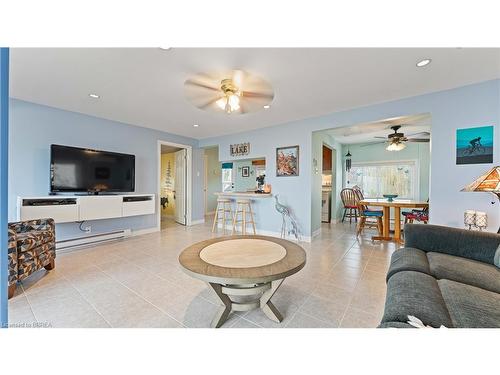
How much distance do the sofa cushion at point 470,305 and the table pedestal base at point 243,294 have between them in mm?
896

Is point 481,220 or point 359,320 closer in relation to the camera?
point 359,320

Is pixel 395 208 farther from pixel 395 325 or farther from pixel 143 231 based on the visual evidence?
pixel 143 231

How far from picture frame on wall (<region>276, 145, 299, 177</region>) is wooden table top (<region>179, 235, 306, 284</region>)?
2.25 metres

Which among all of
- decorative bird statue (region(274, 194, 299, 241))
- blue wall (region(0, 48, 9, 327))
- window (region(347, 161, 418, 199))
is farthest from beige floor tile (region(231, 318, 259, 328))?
window (region(347, 161, 418, 199))

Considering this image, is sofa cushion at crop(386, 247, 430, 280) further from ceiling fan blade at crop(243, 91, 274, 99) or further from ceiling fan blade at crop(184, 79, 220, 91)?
ceiling fan blade at crop(184, 79, 220, 91)

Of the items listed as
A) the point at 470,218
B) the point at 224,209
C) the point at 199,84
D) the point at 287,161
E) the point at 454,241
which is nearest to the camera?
the point at 454,241

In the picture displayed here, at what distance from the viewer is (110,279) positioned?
216 centimetres

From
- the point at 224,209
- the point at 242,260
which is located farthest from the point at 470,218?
the point at 224,209

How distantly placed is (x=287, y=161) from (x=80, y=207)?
3.69m

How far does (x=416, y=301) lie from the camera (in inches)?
38.0

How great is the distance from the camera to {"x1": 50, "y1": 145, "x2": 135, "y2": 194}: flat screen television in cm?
304

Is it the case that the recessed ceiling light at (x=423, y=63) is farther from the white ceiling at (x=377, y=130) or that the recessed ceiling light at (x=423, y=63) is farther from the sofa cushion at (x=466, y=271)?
the sofa cushion at (x=466, y=271)

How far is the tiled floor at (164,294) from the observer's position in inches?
58.5
